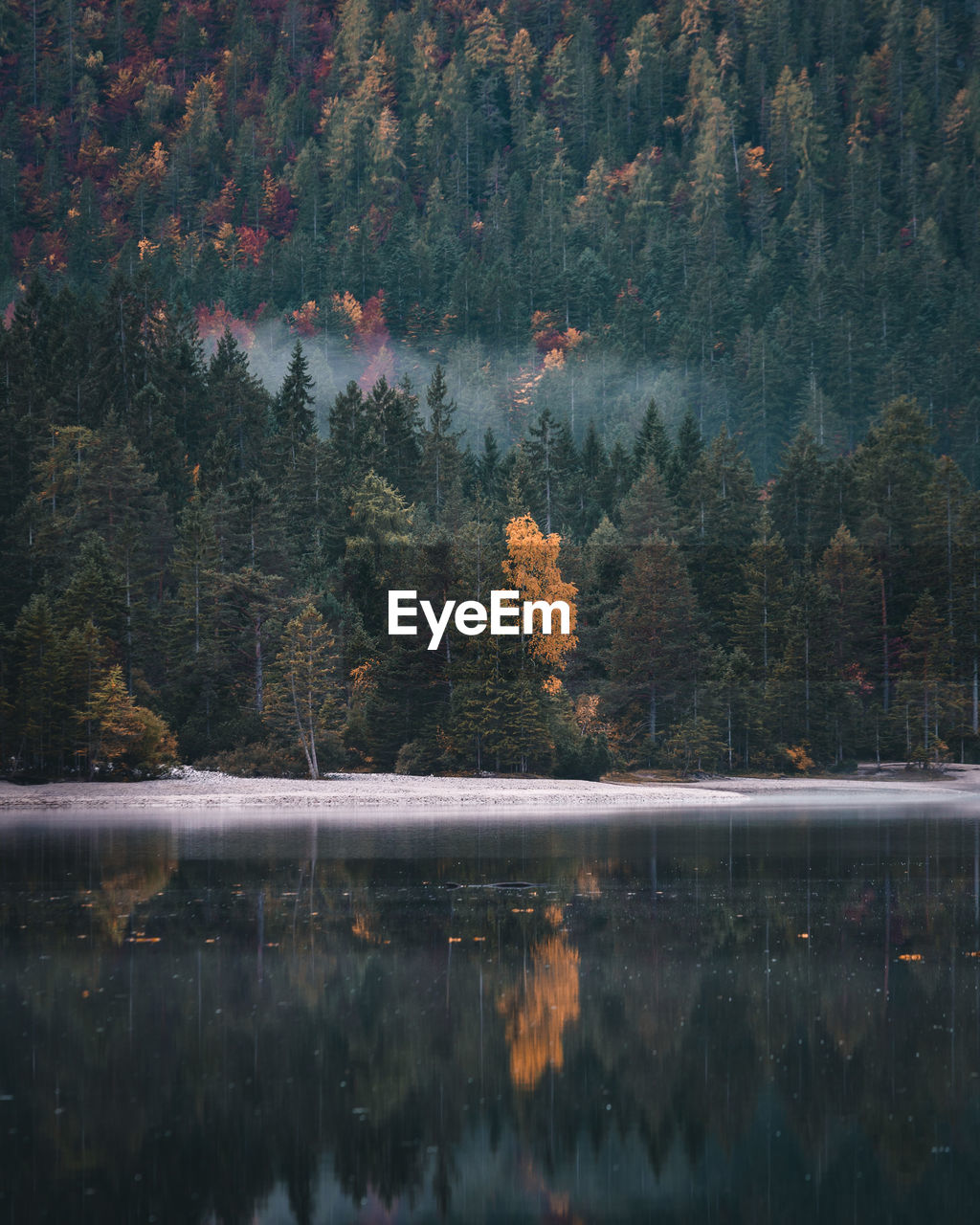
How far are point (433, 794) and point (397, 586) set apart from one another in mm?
20875

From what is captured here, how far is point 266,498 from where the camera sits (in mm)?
90375

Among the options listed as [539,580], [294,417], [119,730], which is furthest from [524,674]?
[294,417]

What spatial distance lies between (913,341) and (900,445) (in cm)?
5385

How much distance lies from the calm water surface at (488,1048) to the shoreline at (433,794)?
27.7 meters

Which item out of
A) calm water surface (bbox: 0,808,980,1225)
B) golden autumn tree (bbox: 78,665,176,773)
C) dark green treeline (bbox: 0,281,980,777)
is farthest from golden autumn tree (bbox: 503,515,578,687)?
calm water surface (bbox: 0,808,980,1225)

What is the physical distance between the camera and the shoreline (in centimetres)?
6097

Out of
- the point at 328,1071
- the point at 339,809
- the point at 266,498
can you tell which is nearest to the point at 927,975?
the point at 328,1071

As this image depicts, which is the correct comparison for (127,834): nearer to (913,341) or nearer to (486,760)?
(486,760)

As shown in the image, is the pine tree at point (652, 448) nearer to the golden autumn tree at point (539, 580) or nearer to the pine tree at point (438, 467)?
the pine tree at point (438, 467)

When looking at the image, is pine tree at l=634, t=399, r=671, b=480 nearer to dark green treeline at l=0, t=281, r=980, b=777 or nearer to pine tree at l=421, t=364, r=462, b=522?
dark green treeline at l=0, t=281, r=980, b=777

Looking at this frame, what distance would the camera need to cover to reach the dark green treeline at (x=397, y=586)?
7412 cm

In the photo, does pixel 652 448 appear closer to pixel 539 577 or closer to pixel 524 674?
pixel 539 577

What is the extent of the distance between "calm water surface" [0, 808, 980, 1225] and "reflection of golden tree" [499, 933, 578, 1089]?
0.07 meters

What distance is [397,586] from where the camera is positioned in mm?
84438
